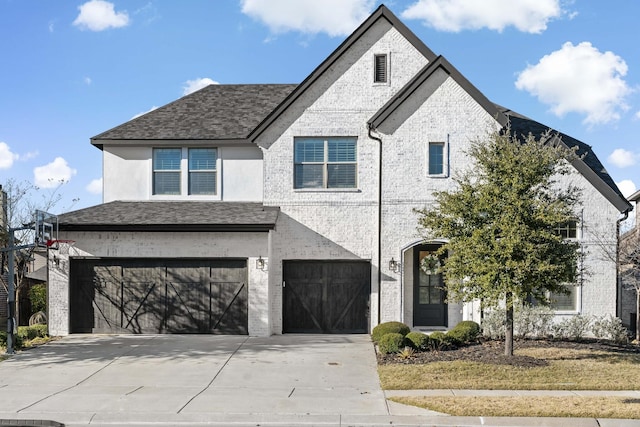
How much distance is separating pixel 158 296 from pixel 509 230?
37.3ft

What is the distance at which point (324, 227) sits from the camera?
798 inches

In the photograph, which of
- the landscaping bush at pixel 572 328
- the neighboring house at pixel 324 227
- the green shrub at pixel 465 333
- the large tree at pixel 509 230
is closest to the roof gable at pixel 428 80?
the neighboring house at pixel 324 227

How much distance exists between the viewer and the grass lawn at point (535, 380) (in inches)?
421

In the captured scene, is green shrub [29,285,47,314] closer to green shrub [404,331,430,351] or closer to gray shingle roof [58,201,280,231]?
gray shingle roof [58,201,280,231]

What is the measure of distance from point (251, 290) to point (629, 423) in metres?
11.9

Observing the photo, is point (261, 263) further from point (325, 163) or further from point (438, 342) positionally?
point (438, 342)

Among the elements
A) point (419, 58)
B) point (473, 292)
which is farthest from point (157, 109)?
point (473, 292)

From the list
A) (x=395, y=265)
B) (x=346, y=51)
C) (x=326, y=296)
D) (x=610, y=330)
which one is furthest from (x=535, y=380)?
(x=346, y=51)

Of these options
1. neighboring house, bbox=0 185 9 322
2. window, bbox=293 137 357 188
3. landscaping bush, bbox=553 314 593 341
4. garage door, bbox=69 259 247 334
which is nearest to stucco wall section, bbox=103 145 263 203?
window, bbox=293 137 357 188

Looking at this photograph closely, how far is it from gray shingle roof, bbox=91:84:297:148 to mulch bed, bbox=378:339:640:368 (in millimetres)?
9908

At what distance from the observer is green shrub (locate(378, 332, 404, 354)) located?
1575 cm

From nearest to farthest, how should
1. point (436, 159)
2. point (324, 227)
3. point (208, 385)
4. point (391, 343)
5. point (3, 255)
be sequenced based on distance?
point (208, 385), point (391, 343), point (436, 159), point (324, 227), point (3, 255)

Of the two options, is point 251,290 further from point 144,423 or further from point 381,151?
point 144,423

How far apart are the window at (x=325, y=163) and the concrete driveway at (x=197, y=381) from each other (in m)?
5.08
